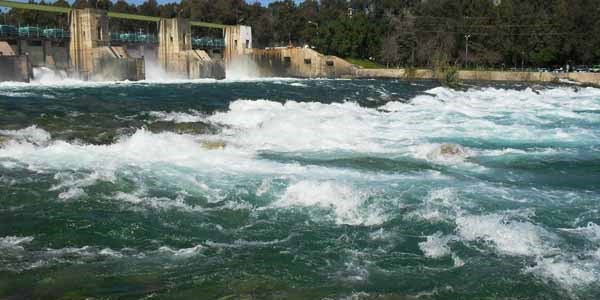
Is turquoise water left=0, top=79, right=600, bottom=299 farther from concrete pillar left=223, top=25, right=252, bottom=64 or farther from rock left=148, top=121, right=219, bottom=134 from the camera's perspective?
concrete pillar left=223, top=25, right=252, bottom=64

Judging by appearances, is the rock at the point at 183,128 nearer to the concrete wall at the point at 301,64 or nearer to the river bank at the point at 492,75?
the river bank at the point at 492,75

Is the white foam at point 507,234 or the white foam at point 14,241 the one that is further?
the white foam at point 507,234

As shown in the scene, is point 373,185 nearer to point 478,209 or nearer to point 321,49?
point 478,209

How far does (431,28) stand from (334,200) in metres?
76.9

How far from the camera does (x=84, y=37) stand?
51562 mm

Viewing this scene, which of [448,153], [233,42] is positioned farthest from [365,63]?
[448,153]

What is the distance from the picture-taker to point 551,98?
145 feet

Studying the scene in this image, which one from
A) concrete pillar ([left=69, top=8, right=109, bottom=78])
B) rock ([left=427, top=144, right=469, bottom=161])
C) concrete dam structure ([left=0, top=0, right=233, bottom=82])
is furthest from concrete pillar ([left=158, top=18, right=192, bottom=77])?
rock ([left=427, top=144, right=469, bottom=161])

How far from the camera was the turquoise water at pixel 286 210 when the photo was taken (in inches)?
317

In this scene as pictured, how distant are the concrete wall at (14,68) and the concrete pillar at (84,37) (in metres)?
8.27

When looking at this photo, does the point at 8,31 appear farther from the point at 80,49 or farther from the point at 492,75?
the point at 492,75

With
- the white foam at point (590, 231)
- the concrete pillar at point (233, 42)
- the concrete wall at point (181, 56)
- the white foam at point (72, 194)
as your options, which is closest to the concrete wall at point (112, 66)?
the concrete wall at point (181, 56)

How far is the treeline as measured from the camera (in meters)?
72.2

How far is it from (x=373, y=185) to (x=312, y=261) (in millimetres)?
5162
